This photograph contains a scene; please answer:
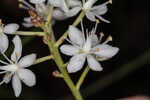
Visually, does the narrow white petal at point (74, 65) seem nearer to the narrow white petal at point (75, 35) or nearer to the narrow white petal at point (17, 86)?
the narrow white petal at point (75, 35)

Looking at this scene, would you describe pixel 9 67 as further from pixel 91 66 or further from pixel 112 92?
pixel 112 92

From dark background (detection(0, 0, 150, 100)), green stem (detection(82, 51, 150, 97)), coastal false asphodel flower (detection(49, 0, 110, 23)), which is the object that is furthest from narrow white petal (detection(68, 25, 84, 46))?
dark background (detection(0, 0, 150, 100))

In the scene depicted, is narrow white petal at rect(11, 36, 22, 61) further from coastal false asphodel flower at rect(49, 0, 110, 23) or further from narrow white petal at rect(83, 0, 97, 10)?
narrow white petal at rect(83, 0, 97, 10)

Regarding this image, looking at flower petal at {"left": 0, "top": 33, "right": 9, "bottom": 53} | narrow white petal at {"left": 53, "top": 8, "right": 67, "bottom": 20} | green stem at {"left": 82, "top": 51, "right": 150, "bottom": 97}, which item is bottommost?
green stem at {"left": 82, "top": 51, "right": 150, "bottom": 97}

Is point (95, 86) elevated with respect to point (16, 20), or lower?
lower

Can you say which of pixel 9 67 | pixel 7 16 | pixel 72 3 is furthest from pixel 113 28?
pixel 9 67

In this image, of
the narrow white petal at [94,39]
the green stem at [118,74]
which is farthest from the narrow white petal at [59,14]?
the green stem at [118,74]

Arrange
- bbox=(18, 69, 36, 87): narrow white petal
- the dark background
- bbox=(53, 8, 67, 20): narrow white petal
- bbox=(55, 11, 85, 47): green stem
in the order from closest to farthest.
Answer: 1. bbox=(18, 69, 36, 87): narrow white petal
2. bbox=(55, 11, 85, 47): green stem
3. bbox=(53, 8, 67, 20): narrow white petal
4. the dark background
